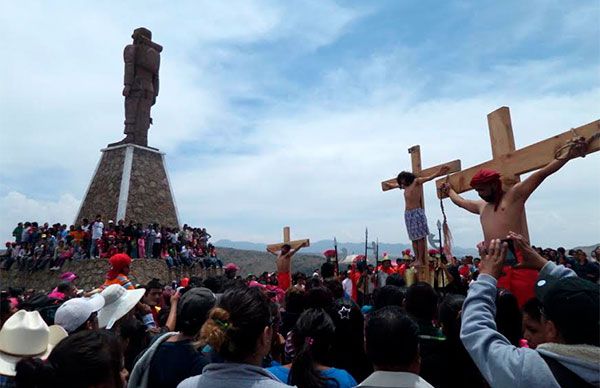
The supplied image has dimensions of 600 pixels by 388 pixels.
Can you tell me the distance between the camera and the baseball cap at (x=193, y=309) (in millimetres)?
2586

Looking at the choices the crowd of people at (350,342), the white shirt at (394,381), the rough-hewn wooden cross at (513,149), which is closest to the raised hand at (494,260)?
the crowd of people at (350,342)

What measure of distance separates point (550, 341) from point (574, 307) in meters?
0.18

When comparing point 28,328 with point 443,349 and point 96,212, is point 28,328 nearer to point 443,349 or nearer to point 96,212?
point 443,349

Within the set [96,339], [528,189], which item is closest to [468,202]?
[528,189]

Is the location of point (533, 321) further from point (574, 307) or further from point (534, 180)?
point (534, 180)

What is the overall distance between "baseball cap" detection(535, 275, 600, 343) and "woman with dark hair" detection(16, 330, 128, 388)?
5.84 feet

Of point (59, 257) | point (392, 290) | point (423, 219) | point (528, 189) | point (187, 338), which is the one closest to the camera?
point (187, 338)

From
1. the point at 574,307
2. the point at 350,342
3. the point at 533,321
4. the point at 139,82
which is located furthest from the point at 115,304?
the point at 139,82

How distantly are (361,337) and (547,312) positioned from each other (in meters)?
1.39

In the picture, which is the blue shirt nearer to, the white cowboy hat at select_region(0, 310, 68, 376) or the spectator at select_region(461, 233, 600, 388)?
the spectator at select_region(461, 233, 600, 388)

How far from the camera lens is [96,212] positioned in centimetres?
2034

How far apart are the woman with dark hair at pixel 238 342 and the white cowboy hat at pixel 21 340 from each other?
3.63 feet

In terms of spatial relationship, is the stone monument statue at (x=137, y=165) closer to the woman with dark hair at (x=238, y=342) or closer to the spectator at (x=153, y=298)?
the spectator at (x=153, y=298)

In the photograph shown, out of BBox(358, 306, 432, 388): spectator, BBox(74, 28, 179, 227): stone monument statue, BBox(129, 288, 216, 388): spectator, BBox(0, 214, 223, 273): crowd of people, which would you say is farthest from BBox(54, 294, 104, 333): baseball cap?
BBox(74, 28, 179, 227): stone monument statue
